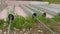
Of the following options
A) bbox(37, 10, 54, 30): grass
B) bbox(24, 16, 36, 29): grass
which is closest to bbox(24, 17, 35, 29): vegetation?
bbox(24, 16, 36, 29): grass

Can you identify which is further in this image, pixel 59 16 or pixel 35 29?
pixel 59 16

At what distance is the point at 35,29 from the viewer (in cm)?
195

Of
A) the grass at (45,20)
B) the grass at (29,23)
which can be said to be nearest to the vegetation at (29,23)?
the grass at (29,23)

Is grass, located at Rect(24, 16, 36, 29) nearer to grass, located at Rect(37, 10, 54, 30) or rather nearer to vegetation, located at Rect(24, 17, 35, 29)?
vegetation, located at Rect(24, 17, 35, 29)

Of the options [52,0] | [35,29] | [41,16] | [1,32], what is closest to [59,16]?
[41,16]

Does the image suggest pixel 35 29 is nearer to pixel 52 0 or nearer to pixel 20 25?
pixel 20 25

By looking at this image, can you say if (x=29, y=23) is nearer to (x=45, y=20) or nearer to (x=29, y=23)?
(x=29, y=23)

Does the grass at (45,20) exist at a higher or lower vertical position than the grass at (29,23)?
higher

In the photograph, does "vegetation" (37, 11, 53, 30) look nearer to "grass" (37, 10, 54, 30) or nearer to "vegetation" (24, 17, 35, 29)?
"grass" (37, 10, 54, 30)

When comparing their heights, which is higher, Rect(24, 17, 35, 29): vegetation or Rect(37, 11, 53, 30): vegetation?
Rect(37, 11, 53, 30): vegetation

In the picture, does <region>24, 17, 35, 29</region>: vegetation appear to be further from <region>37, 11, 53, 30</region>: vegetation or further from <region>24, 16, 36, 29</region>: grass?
<region>37, 11, 53, 30</region>: vegetation

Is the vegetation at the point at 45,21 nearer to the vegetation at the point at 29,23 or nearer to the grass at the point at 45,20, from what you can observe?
the grass at the point at 45,20

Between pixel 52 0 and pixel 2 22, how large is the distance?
3.33 meters

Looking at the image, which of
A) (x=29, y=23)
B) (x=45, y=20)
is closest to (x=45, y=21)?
(x=45, y=20)
